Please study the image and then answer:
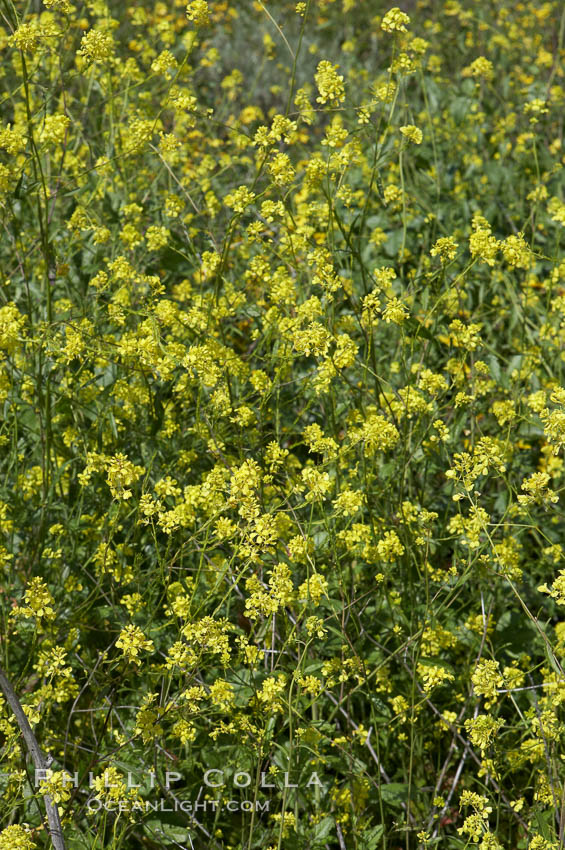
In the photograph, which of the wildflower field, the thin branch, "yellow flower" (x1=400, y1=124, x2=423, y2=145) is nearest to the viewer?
the thin branch

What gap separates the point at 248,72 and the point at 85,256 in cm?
368

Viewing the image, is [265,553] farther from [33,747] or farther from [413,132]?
[413,132]

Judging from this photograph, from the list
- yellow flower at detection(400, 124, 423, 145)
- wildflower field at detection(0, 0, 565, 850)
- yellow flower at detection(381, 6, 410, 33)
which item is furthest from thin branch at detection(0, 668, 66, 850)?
yellow flower at detection(381, 6, 410, 33)

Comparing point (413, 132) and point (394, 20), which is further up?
point (394, 20)

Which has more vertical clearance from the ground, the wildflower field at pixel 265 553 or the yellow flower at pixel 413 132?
the yellow flower at pixel 413 132

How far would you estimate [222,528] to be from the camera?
1.74 metres

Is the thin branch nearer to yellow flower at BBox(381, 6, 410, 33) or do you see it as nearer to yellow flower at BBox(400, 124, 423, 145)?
yellow flower at BBox(400, 124, 423, 145)

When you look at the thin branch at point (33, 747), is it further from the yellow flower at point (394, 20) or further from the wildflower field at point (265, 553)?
the yellow flower at point (394, 20)

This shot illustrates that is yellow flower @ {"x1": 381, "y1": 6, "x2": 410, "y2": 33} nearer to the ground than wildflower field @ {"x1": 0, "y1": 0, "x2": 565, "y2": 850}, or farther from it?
farther from it

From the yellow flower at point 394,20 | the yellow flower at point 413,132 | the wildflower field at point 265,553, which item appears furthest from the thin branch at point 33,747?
the yellow flower at point 394,20

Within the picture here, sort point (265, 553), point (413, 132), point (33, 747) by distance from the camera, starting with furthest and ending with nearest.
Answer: point (413, 132) → point (265, 553) → point (33, 747)

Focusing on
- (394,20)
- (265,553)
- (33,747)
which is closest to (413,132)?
(394,20)

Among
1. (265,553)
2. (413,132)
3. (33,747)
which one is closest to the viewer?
(33,747)

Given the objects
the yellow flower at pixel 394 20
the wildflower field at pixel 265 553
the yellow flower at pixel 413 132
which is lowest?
the wildflower field at pixel 265 553
